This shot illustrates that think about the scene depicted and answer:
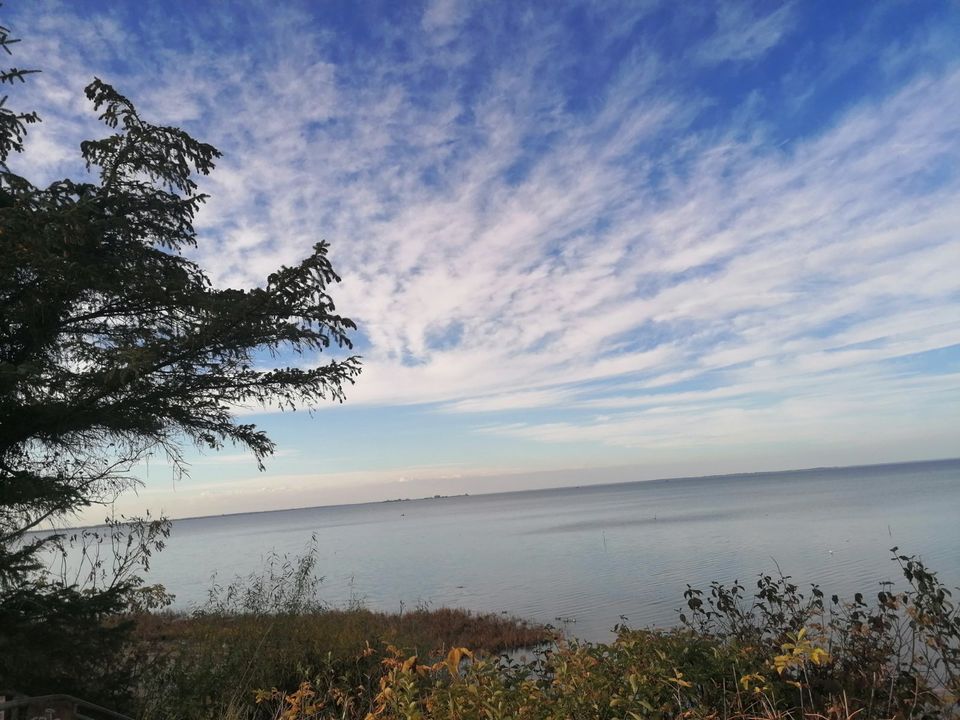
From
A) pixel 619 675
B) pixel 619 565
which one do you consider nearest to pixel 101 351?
pixel 619 675

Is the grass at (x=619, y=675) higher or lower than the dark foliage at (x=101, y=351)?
lower

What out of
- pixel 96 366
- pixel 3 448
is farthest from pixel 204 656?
Answer: pixel 96 366

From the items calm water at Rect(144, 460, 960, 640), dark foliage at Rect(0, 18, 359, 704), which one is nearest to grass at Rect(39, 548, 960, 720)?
dark foliage at Rect(0, 18, 359, 704)

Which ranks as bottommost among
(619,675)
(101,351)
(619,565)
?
(619,565)

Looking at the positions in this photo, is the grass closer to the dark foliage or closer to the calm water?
the dark foliage

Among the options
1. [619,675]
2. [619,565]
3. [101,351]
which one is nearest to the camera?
[619,675]

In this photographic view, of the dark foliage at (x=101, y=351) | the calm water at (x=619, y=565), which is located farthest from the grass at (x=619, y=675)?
the calm water at (x=619, y=565)

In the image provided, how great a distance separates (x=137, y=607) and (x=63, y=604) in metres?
1.05

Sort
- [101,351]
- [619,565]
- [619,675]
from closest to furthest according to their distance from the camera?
[619,675] → [101,351] → [619,565]

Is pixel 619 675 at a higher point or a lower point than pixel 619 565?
higher

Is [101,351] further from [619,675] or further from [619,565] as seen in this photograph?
[619,565]

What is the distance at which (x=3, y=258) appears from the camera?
591cm

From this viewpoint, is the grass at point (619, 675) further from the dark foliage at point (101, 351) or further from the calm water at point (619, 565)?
the calm water at point (619, 565)

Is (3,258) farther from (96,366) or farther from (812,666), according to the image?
(812,666)
